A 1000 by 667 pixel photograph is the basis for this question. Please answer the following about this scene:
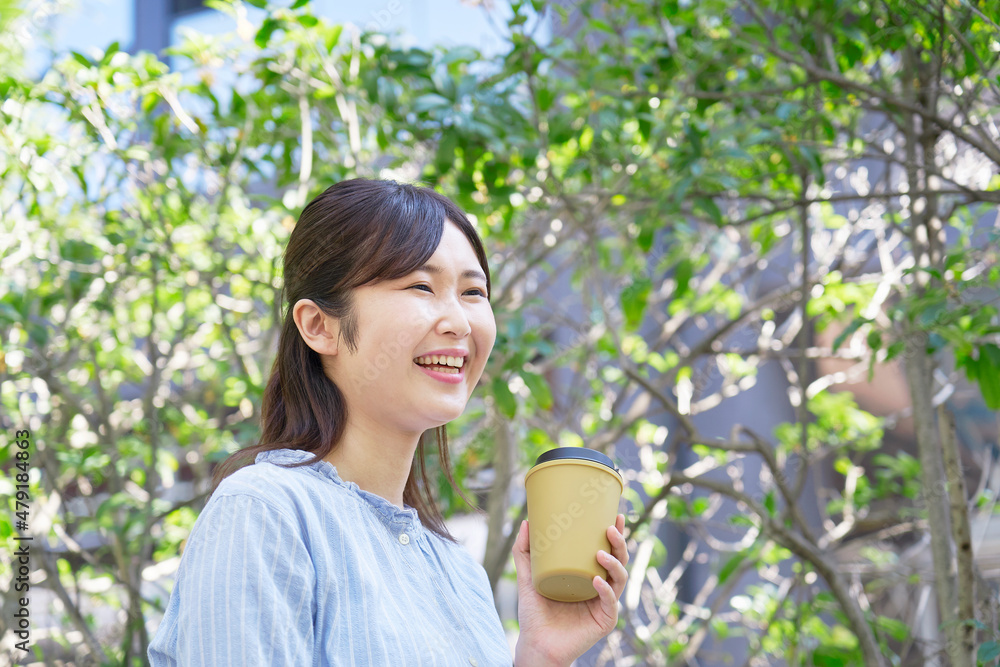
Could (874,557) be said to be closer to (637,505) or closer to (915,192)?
(637,505)

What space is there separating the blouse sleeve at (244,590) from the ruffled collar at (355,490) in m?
0.15

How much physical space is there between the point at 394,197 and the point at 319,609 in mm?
523

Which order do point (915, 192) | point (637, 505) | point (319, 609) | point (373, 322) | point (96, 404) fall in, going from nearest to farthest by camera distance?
point (319, 609), point (373, 322), point (915, 192), point (96, 404), point (637, 505)

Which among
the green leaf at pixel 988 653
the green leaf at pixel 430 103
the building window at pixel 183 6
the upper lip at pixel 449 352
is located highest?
the building window at pixel 183 6

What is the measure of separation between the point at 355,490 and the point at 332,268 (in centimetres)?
28

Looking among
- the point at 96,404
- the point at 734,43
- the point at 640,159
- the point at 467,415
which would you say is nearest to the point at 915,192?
the point at 734,43

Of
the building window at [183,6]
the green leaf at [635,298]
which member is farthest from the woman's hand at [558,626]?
the building window at [183,6]

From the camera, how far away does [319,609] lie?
34.1 inches

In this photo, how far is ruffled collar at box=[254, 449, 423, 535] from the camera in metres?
1.01

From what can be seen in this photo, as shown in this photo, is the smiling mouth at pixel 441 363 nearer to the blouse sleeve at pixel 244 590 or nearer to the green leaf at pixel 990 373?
the blouse sleeve at pixel 244 590

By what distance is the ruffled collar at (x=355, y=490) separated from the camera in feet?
3.31

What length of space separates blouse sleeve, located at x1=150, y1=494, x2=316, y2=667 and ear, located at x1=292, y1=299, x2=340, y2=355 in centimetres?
27

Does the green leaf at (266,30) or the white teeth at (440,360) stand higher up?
the green leaf at (266,30)

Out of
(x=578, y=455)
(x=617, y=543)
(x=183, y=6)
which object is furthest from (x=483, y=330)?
(x=183, y=6)
